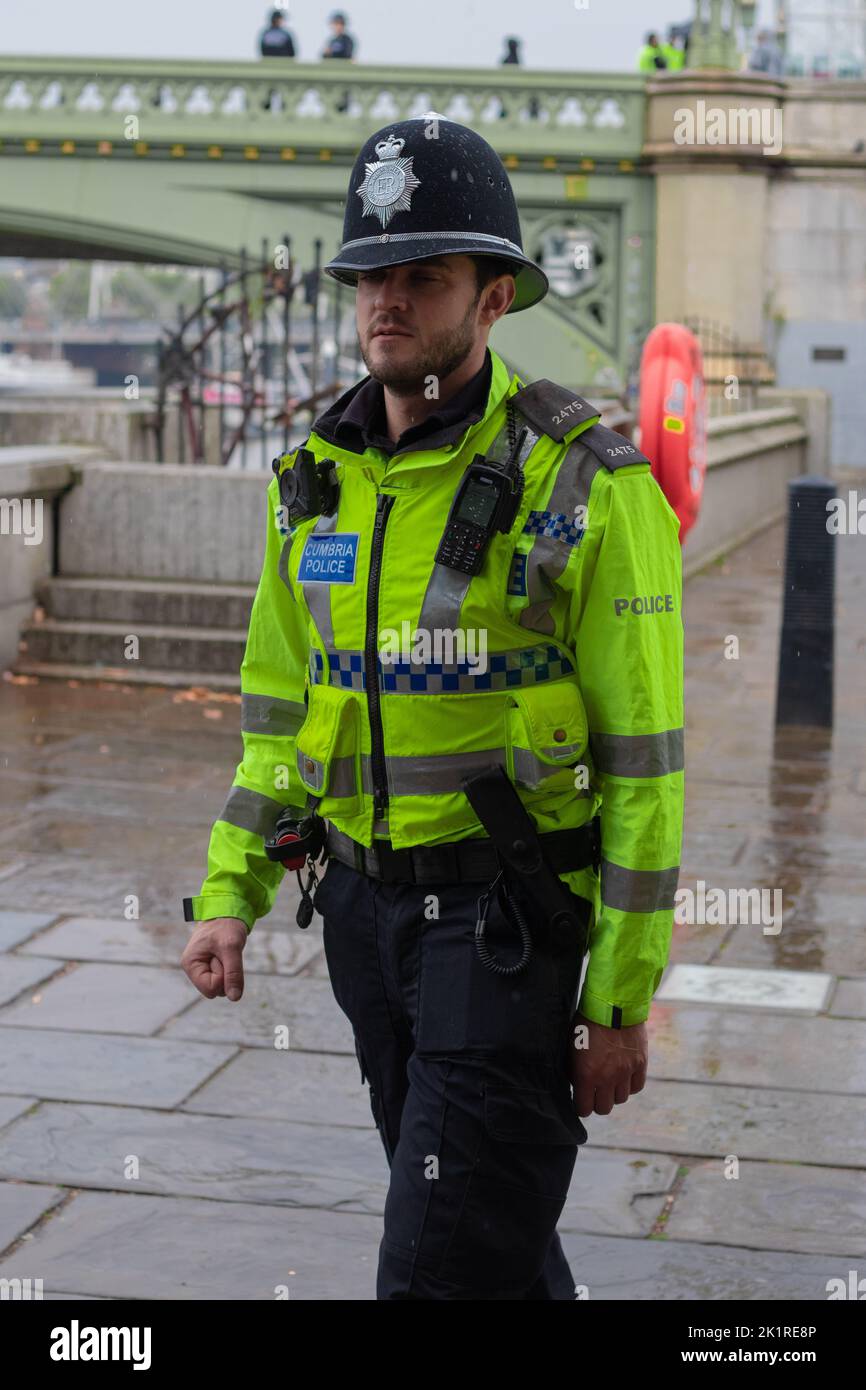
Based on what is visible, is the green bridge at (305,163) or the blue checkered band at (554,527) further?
the green bridge at (305,163)

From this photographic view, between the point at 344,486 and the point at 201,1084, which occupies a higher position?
the point at 344,486

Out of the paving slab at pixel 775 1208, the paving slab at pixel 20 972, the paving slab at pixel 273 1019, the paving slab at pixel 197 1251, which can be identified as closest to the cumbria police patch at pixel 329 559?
the paving slab at pixel 197 1251

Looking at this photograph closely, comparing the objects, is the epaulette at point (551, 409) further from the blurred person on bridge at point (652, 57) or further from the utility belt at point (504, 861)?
the blurred person on bridge at point (652, 57)

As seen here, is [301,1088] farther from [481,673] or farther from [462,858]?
[481,673]

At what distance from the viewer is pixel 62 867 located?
23.8ft

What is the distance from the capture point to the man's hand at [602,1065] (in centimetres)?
298

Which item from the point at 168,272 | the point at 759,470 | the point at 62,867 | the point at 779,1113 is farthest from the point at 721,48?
the point at 168,272

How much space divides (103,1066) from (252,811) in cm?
208

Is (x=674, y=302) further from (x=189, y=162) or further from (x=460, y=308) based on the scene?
(x=460, y=308)

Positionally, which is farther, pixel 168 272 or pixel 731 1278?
pixel 168 272

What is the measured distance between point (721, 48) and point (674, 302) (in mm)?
3726

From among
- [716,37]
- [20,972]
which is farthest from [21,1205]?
[716,37]

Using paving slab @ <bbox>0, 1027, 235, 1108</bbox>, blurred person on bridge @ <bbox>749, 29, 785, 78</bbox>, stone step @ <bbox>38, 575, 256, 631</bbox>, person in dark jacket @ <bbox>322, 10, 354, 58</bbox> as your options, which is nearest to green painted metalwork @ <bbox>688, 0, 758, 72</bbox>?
blurred person on bridge @ <bbox>749, 29, 785, 78</bbox>

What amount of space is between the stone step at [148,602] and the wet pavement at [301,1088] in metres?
2.14
